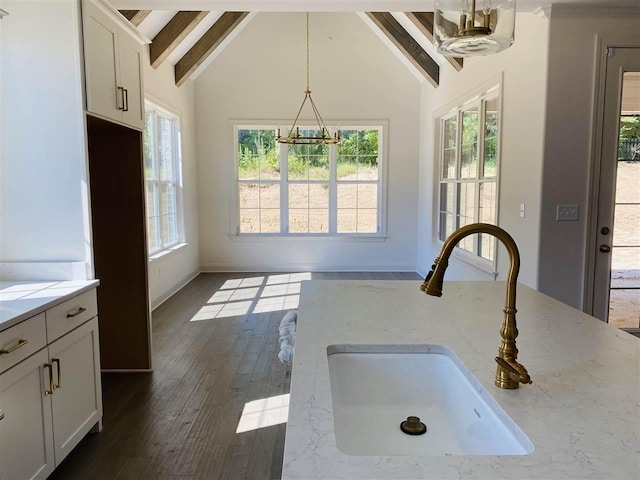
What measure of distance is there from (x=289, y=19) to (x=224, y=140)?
2077 millimetres

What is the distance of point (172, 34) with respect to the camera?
5.01 m

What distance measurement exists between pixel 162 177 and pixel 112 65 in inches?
126

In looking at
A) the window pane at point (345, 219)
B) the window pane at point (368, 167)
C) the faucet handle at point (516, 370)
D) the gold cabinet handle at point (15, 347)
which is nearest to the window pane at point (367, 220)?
the window pane at point (345, 219)

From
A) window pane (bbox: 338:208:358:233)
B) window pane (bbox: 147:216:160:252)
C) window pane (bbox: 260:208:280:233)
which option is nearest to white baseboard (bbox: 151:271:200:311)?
window pane (bbox: 147:216:160:252)

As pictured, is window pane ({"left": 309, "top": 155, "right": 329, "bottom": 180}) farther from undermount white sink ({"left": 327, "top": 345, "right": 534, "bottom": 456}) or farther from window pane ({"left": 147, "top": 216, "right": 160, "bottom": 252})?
undermount white sink ({"left": 327, "top": 345, "right": 534, "bottom": 456})

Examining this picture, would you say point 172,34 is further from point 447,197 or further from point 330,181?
point 447,197

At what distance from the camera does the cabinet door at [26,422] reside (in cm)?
171

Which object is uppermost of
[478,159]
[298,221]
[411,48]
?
[411,48]

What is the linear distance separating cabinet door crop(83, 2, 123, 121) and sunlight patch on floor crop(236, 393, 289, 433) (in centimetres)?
195

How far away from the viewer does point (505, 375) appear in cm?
103

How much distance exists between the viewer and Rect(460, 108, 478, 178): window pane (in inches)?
195

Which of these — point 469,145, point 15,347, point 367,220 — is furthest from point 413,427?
point 367,220

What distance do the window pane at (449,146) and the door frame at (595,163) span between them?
2237mm

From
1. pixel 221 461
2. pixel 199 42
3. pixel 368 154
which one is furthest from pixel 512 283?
pixel 368 154
